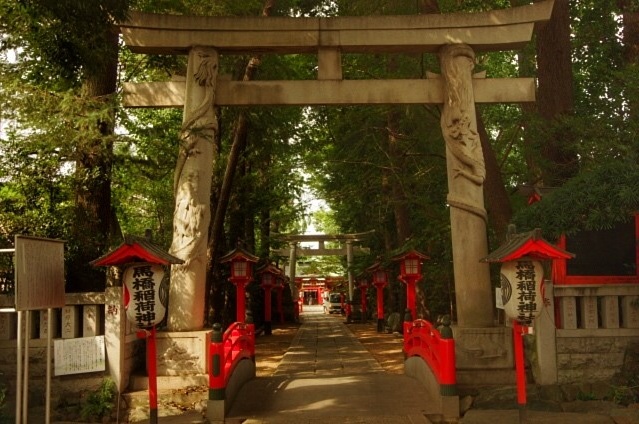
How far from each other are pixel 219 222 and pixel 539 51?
29.1 ft

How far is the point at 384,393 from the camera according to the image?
10148mm

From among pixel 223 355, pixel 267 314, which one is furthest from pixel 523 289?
pixel 267 314

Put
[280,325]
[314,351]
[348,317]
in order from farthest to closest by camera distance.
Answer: [348,317] → [280,325] → [314,351]

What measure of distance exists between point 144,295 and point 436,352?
4486 mm

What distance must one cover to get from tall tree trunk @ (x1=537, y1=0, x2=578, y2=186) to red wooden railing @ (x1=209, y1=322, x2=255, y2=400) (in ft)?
23.7

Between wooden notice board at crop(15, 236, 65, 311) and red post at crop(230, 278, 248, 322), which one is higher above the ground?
wooden notice board at crop(15, 236, 65, 311)

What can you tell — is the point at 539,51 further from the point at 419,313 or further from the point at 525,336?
the point at 419,313

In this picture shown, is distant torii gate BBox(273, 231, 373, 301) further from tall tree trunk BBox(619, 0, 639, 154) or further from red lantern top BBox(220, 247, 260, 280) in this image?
tall tree trunk BBox(619, 0, 639, 154)

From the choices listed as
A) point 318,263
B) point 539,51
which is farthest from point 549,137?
point 318,263

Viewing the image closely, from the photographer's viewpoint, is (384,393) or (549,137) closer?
(384,393)

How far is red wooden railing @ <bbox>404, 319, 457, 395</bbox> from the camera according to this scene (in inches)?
354

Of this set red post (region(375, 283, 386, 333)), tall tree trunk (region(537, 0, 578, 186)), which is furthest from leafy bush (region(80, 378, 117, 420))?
red post (region(375, 283, 386, 333))

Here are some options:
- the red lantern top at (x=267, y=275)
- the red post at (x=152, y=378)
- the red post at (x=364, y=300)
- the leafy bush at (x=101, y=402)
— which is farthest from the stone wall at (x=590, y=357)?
the red post at (x=364, y=300)

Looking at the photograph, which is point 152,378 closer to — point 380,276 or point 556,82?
point 556,82
